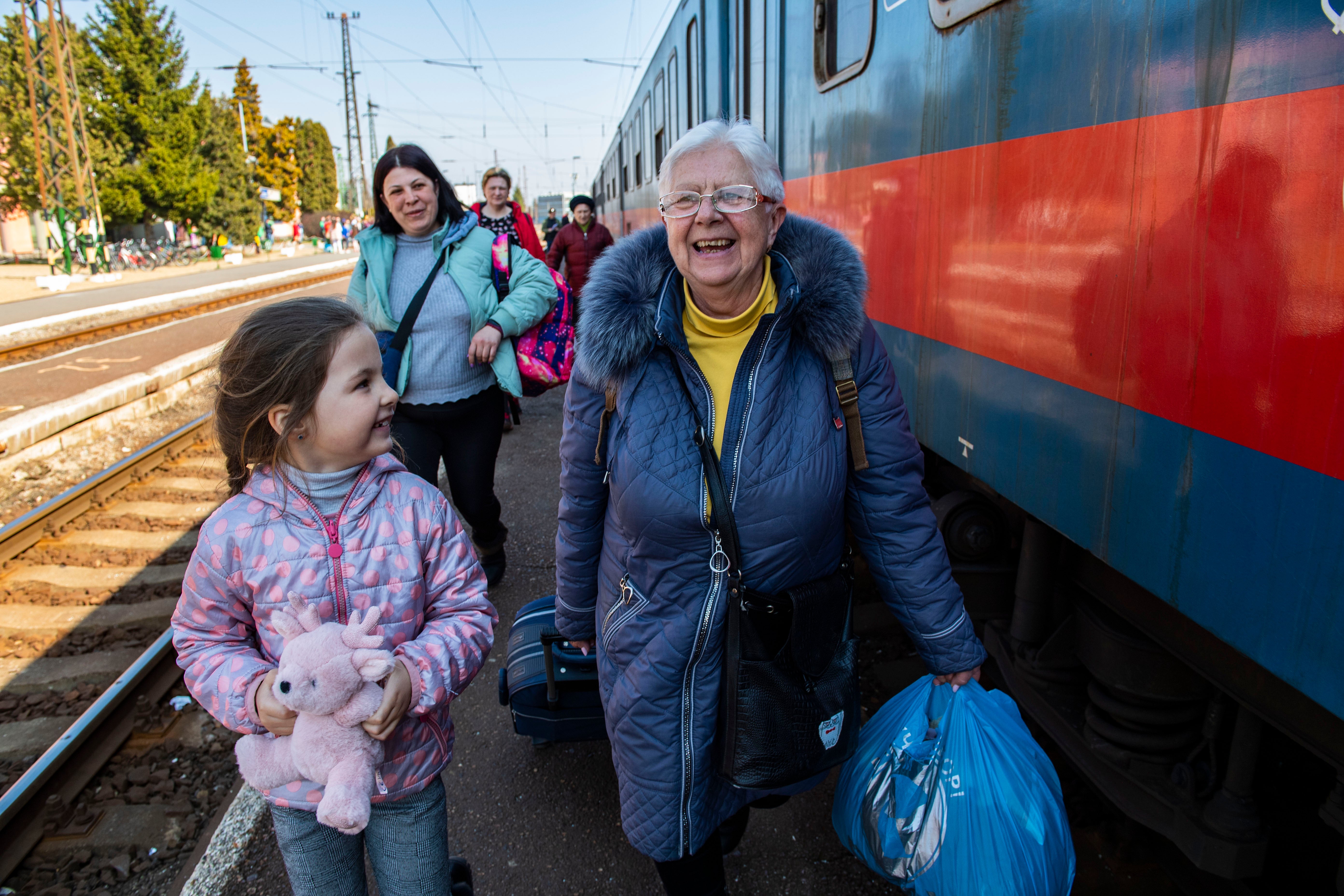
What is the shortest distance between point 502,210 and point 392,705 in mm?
5533

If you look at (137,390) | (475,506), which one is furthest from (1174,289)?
(137,390)

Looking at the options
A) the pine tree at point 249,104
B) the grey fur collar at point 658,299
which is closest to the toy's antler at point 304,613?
the grey fur collar at point 658,299

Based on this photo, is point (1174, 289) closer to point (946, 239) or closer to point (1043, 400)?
point (1043, 400)

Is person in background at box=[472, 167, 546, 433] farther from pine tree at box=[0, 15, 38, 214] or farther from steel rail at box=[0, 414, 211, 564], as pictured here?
pine tree at box=[0, 15, 38, 214]

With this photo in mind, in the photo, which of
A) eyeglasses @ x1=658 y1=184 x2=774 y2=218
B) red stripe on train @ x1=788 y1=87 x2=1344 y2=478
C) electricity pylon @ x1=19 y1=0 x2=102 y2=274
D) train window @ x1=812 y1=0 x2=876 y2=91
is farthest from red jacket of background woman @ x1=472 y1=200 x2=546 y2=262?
electricity pylon @ x1=19 y1=0 x2=102 y2=274

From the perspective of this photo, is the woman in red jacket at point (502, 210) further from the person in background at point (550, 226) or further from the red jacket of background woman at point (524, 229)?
the person in background at point (550, 226)

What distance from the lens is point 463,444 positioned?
3768 millimetres

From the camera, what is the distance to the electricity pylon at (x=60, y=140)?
22641 mm

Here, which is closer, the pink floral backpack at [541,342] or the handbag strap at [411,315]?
the handbag strap at [411,315]

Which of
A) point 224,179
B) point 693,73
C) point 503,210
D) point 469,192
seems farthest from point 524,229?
point 224,179

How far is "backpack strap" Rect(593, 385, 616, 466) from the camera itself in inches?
77.5

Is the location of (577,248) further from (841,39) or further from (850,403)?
(850,403)

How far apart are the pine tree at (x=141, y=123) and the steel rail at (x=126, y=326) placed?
51.1 ft

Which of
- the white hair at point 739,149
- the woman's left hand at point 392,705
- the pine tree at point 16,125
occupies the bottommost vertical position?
the woman's left hand at point 392,705
